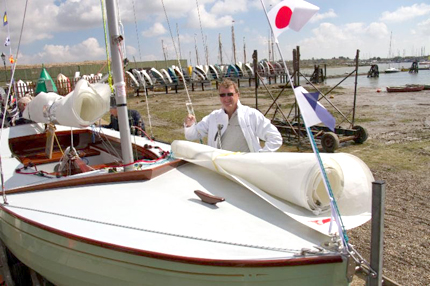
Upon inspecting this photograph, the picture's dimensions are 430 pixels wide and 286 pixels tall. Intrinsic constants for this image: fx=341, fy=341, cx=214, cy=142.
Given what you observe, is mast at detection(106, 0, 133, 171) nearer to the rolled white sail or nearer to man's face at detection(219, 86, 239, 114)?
the rolled white sail

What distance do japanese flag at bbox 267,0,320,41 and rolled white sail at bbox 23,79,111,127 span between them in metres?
2.19

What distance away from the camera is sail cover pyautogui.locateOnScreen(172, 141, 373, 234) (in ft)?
8.30

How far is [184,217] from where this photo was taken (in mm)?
2664

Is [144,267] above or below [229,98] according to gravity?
below

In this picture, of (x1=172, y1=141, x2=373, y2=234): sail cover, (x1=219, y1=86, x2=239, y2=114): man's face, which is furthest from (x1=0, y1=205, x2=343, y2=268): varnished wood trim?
(x1=219, y1=86, x2=239, y2=114): man's face

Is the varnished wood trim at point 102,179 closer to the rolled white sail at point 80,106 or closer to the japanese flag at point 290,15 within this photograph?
the rolled white sail at point 80,106

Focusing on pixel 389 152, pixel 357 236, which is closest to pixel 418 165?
pixel 389 152

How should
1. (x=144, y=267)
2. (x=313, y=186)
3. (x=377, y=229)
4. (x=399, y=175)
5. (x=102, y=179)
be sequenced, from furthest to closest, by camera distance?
(x=399, y=175) < (x=102, y=179) < (x=313, y=186) < (x=144, y=267) < (x=377, y=229)

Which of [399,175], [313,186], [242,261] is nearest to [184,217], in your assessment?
[242,261]

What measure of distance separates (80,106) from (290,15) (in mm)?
2384

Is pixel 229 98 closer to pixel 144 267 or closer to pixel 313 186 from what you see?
pixel 313 186

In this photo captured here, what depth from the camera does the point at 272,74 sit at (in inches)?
1427

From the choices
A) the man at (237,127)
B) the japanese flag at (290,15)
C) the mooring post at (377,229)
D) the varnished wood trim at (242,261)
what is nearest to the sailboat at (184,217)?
the varnished wood trim at (242,261)

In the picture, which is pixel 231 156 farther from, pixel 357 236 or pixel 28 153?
pixel 28 153
